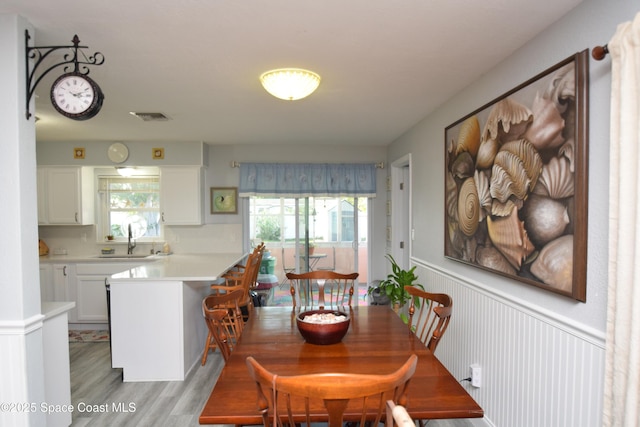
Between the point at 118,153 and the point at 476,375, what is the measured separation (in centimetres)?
465

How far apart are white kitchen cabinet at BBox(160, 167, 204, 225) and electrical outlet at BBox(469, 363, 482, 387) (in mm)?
3666

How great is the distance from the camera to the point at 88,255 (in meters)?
4.90

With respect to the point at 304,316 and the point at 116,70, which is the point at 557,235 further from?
the point at 116,70

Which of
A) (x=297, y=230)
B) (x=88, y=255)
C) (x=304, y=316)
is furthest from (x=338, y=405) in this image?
(x=88, y=255)

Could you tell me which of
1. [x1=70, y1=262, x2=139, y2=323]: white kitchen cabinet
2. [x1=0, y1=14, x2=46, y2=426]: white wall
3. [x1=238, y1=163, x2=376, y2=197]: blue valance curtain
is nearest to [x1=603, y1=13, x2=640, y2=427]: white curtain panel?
[x1=0, y1=14, x2=46, y2=426]: white wall

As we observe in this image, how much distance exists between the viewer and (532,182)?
1.84 meters

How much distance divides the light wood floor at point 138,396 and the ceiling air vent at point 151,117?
7.77ft

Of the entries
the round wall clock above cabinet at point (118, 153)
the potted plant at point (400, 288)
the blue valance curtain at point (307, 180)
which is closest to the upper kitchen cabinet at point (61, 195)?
the round wall clock above cabinet at point (118, 153)

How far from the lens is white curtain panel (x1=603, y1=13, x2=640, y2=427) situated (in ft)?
3.96

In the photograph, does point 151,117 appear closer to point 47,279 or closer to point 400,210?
point 47,279

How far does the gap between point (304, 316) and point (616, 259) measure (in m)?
1.37

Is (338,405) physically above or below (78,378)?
above

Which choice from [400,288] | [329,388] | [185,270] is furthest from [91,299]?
[329,388]

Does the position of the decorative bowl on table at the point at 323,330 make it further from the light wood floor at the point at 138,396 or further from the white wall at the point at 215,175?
the white wall at the point at 215,175
